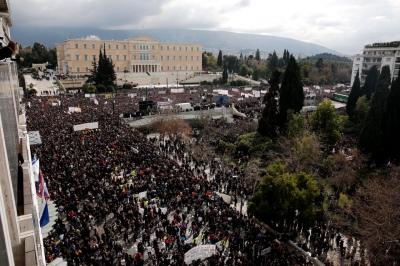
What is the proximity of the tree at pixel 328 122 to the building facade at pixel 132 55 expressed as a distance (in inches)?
2019

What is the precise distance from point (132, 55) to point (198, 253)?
76.2 metres

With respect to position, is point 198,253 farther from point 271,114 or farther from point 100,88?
point 100,88

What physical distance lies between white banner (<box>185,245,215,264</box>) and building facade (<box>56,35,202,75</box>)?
6085cm

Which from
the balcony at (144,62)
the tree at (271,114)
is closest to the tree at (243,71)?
the balcony at (144,62)

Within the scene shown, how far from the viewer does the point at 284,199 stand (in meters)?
14.6

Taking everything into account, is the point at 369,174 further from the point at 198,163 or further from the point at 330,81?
the point at 330,81

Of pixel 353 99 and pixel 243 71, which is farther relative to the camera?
pixel 243 71

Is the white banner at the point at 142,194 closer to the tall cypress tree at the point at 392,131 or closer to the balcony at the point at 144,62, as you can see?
the tall cypress tree at the point at 392,131

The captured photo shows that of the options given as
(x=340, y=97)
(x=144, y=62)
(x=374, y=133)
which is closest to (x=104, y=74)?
(x=144, y=62)

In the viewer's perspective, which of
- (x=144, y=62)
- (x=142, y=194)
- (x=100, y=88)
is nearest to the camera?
(x=142, y=194)

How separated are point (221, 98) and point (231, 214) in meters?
28.7

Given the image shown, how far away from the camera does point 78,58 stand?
240 feet

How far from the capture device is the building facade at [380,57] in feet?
185

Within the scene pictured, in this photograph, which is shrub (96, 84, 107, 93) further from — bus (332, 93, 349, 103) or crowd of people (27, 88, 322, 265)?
bus (332, 93, 349, 103)
